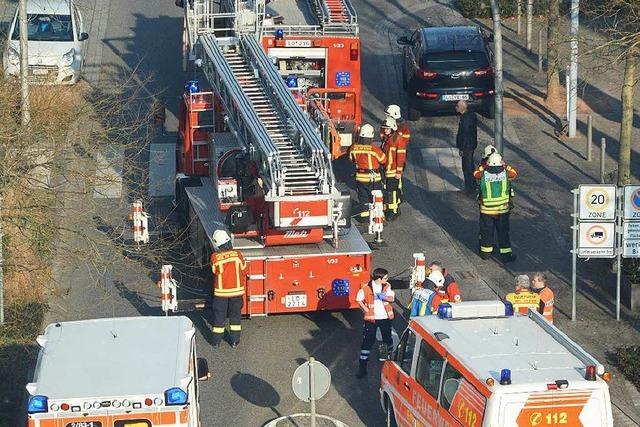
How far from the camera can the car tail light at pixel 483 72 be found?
26.4 metres

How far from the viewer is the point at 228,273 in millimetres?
17734

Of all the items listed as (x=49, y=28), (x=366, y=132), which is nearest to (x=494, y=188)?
(x=366, y=132)

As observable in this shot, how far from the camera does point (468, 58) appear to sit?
87.2 ft

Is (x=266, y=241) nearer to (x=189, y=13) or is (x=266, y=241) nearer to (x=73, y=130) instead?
(x=73, y=130)

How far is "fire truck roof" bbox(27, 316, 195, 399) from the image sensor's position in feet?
40.3

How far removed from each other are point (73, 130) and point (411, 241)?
5.64 meters

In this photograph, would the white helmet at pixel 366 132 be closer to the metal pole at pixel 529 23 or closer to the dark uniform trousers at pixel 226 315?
the dark uniform trousers at pixel 226 315

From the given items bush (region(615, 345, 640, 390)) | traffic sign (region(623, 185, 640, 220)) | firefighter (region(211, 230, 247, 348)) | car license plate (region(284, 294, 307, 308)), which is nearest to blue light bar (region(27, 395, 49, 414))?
firefighter (region(211, 230, 247, 348))

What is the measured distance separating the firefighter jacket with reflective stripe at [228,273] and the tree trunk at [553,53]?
8.66 meters

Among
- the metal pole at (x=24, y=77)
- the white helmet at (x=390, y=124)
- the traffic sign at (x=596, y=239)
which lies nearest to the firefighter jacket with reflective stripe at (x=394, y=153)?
the white helmet at (x=390, y=124)

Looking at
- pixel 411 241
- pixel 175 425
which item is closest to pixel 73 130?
pixel 411 241

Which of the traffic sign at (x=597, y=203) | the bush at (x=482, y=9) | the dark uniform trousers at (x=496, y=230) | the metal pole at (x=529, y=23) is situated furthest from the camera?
the bush at (x=482, y=9)

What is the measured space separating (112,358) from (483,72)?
1492 cm

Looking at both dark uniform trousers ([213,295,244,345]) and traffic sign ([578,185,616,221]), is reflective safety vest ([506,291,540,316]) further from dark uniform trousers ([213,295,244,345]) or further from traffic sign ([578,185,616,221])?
dark uniform trousers ([213,295,244,345])
